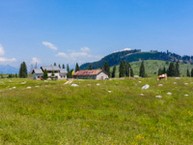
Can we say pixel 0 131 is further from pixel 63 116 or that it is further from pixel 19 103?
pixel 19 103

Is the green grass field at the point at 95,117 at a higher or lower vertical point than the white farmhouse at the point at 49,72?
lower

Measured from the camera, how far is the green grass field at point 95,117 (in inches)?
686

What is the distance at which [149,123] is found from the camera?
85.5ft

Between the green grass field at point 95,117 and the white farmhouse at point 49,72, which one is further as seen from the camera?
the white farmhouse at point 49,72

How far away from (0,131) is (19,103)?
12.7 meters

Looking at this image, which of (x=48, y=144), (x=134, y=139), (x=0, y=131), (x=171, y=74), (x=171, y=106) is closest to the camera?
(x=48, y=144)

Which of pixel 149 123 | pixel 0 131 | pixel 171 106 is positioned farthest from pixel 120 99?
pixel 0 131

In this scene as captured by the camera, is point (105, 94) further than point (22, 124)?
Yes

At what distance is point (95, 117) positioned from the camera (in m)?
27.1

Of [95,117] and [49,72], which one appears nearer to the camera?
[95,117]

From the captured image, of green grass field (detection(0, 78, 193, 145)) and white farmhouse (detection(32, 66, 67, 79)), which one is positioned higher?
white farmhouse (detection(32, 66, 67, 79))

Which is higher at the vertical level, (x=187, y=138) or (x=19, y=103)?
(x=19, y=103)

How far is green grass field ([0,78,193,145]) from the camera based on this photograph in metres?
17.4

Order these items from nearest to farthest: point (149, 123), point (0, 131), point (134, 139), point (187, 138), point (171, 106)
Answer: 1. point (0, 131)
2. point (134, 139)
3. point (187, 138)
4. point (149, 123)
5. point (171, 106)
